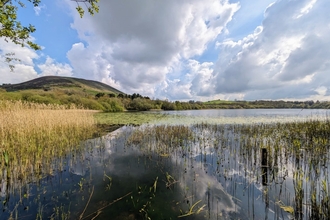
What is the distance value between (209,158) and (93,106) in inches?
1944

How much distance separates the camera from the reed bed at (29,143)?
5656mm

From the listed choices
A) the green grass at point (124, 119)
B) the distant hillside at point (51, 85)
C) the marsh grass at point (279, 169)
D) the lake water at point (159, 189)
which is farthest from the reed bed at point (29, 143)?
the distant hillside at point (51, 85)

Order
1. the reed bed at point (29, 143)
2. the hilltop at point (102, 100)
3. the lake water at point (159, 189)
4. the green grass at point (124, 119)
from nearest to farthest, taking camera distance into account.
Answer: the lake water at point (159, 189) → the reed bed at point (29, 143) → the green grass at point (124, 119) → the hilltop at point (102, 100)

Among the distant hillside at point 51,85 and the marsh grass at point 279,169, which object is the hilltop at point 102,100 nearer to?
the marsh grass at point 279,169

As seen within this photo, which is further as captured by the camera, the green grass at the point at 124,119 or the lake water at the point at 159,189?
the green grass at the point at 124,119

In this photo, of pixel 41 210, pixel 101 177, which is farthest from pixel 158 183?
pixel 41 210

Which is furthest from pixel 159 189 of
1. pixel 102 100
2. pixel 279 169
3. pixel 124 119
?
pixel 102 100

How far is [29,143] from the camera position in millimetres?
8109

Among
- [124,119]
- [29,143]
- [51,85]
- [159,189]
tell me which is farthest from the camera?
[51,85]

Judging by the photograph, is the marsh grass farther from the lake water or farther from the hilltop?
the hilltop

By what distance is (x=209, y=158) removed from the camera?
8.24 metres

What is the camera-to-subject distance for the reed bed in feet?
18.6

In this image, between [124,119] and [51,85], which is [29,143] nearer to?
[124,119]

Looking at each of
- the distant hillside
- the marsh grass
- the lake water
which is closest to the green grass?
the marsh grass
